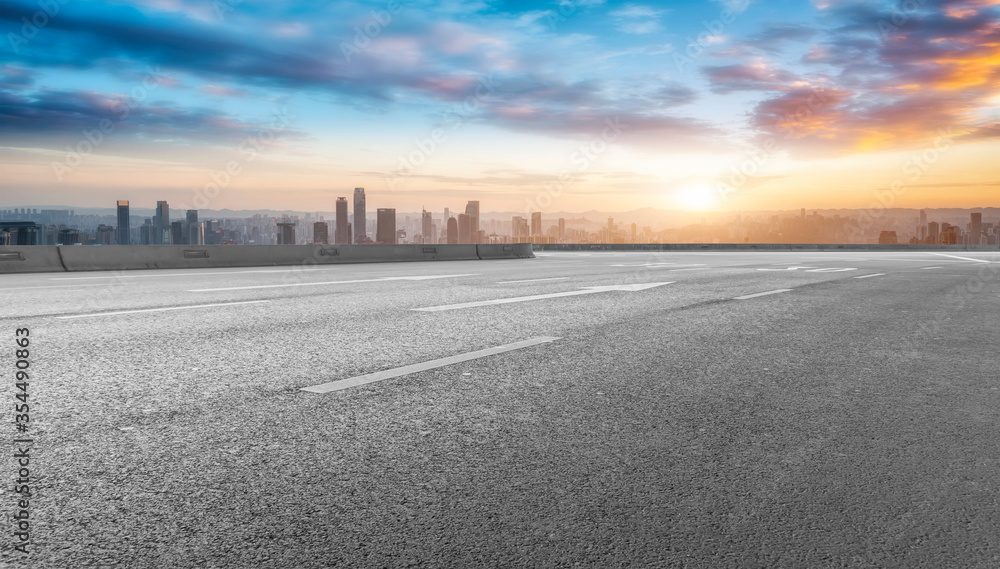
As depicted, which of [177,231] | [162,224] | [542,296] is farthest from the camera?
[162,224]

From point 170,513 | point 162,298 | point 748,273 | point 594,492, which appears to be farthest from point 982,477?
point 748,273

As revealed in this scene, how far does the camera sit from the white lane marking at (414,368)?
16.0ft

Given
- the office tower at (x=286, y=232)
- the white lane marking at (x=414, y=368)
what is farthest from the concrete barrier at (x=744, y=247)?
the white lane marking at (x=414, y=368)

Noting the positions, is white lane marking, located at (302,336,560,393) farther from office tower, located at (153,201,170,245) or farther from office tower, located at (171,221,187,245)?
office tower, located at (171,221,187,245)

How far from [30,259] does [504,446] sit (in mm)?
17699

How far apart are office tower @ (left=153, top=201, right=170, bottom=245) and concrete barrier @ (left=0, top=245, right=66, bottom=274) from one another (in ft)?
56.7

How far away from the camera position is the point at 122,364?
552cm

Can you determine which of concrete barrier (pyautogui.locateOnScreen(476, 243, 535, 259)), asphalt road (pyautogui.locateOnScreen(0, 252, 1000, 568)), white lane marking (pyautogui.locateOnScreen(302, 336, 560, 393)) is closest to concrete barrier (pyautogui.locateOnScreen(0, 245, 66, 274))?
asphalt road (pyautogui.locateOnScreen(0, 252, 1000, 568))

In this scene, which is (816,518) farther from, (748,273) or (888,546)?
(748,273)

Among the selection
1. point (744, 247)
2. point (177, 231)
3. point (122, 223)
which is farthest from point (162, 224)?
point (744, 247)

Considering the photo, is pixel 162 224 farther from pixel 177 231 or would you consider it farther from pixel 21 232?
pixel 21 232

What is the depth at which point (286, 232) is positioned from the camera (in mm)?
38719

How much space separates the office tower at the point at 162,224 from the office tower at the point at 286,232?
5.06 metres

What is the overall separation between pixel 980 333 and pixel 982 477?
5.57 m
